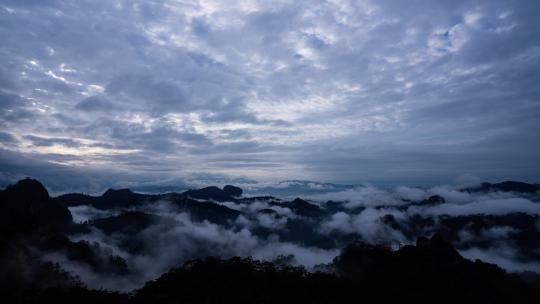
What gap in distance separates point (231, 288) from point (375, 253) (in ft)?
313

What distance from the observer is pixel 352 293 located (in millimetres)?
84625

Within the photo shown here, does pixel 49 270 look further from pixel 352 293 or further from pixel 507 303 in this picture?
pixel 507 303

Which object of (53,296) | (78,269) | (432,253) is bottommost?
(78,269)

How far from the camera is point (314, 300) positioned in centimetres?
7575

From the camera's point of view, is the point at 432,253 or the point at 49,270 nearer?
the point at 49,270

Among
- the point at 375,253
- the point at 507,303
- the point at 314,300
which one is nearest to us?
the point at 314,300

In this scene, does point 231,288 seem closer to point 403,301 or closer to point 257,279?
point 257,279

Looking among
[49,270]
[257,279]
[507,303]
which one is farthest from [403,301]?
[49,270]

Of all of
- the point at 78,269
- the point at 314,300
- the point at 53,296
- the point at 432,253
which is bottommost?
the point at 78,269

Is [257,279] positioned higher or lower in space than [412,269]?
higher

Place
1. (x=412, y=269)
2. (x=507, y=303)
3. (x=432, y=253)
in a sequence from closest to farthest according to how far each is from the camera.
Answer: (x=507, y=303), (x=412, y=269), (x=432, y=253)

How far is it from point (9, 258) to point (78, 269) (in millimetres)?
54672

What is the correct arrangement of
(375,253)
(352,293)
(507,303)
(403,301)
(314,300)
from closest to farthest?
(314,300) < (352,293) < (403,301) < (507,303) < (375,253)

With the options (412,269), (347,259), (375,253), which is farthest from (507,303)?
(347,259)
